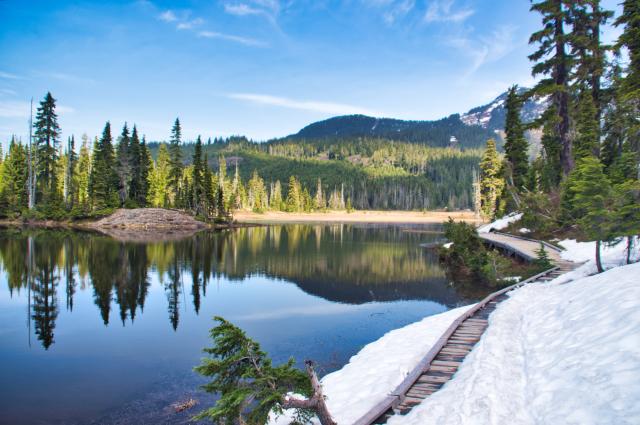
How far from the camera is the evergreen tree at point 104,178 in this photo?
6309 centimetres

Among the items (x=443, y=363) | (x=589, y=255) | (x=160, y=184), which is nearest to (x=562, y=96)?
(x=589, y=255)

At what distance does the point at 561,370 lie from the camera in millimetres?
6938

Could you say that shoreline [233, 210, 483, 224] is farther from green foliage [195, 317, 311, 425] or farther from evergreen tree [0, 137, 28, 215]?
green foliage [195, 317, 311, 425]

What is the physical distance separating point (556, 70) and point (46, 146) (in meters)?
71.7

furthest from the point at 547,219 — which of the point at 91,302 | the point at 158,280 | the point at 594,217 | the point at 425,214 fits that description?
the point at 425,214

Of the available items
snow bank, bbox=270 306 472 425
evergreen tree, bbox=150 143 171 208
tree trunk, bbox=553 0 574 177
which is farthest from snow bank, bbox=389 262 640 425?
evergreen tree, bbox=150 143 171 208

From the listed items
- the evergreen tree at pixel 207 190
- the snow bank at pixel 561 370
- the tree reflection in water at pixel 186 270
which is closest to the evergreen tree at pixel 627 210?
the snow bank at pixel 561 370

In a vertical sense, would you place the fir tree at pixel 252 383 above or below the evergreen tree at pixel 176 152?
below

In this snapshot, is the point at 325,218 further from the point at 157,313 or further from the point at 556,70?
the point at 157,313

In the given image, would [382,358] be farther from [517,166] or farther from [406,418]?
[517,166]

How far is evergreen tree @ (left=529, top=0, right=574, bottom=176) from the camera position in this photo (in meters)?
27.4

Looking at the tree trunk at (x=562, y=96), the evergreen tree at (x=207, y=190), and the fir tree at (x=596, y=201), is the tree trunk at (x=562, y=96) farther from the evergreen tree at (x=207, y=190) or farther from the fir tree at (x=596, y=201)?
the evergreen tree at (x=207, y=190)

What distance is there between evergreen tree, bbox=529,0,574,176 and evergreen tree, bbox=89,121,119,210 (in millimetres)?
60068

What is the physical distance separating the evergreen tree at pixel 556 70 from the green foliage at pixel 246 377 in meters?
28.4
